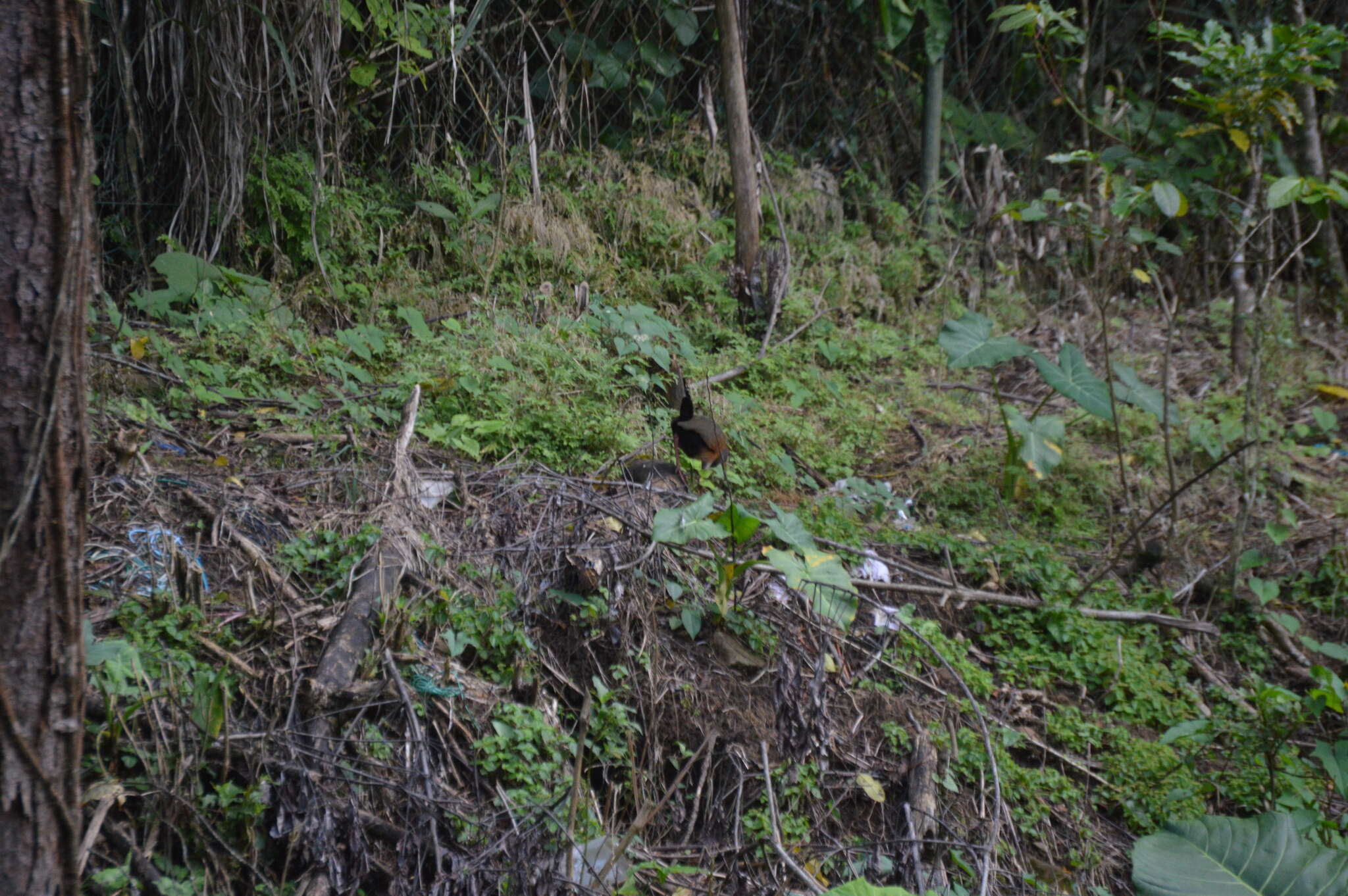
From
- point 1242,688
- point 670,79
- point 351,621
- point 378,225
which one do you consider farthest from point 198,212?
point 1242,688

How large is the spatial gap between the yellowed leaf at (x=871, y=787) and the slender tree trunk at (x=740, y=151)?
121 inches

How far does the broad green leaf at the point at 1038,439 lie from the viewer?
3691 mm

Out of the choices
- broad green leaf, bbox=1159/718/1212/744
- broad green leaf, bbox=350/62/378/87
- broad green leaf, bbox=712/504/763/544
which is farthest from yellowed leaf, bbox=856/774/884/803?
broad green leaf, bbox=350/62/378/87

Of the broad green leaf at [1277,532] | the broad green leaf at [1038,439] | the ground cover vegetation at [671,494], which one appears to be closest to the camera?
the ground cover vegetation at [671,494]

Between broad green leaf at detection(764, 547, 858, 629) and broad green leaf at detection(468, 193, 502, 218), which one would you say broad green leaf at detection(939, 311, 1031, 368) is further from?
broad green leaf at detection(468, 193, 502, 218)

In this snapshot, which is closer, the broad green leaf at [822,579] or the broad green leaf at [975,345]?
the broad green leaf at [822,579]

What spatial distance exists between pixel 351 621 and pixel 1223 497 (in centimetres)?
372

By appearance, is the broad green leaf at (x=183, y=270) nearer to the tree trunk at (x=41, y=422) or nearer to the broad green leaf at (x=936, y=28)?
the tree trunk at (x=41, y=422)

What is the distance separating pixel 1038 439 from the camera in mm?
3756

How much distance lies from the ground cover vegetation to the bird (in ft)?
0.27

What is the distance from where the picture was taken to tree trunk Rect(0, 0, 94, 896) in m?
1.19

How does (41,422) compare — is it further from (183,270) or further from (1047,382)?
(1047,382)

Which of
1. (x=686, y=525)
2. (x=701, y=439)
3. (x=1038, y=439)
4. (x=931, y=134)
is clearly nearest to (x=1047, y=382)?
(x=1038, y=439)

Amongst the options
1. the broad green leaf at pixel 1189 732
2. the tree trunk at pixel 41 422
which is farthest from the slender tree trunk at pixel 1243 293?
the tree trunk at pixel 41 422
